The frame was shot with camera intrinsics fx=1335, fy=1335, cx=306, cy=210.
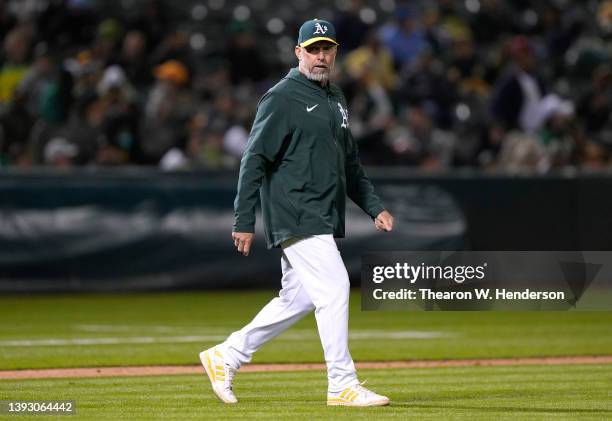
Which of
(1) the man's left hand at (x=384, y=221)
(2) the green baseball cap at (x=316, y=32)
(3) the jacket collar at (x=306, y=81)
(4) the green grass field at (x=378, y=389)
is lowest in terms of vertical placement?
(4) the green grass field at (x=378, y=389)

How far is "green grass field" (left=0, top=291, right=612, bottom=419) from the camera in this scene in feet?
25.2

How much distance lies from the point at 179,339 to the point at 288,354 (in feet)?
4.59

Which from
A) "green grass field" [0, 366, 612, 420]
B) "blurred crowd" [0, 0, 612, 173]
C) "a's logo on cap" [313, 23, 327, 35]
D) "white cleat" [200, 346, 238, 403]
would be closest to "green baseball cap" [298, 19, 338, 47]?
"a's logo on cap" [313, 23, 327, 35]

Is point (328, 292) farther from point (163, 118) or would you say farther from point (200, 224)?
point (163, 118)

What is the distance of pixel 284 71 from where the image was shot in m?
21.1

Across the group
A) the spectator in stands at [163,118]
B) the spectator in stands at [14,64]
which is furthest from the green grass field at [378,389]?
the spectator in stands at [14,64]

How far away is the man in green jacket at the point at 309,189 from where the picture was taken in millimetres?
7602

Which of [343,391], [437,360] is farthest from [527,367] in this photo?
[343,391]

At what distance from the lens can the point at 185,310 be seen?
15.4 meters

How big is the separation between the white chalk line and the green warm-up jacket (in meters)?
4.82

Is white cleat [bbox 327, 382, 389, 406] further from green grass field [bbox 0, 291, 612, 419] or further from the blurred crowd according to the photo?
the blurred crowd

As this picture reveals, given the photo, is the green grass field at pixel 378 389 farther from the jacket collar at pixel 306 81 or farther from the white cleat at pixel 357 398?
the jacket collar at pixel 306 81

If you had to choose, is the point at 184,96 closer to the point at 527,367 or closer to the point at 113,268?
the point at 113,268

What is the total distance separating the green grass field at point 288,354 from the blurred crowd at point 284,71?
99.4 inches
